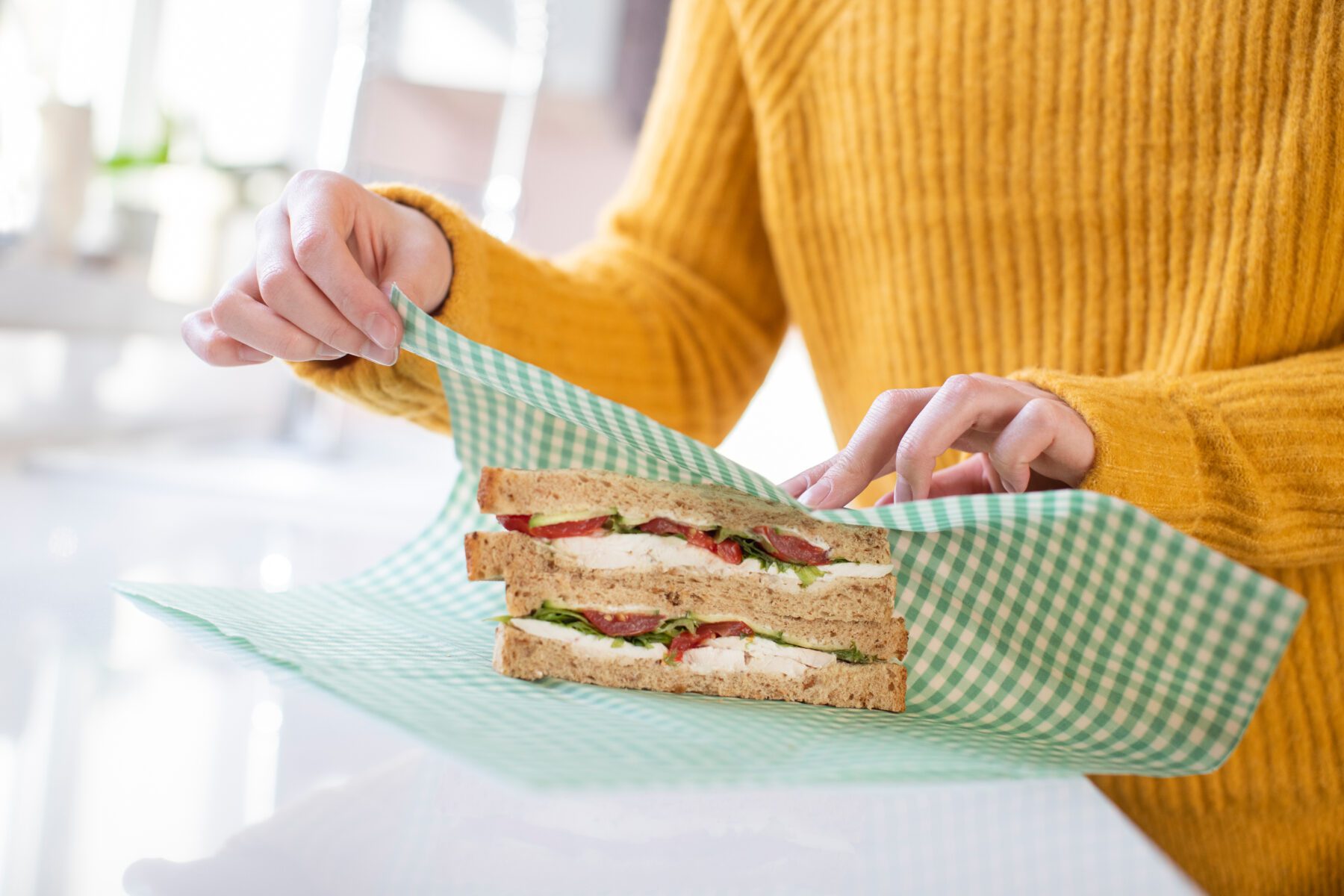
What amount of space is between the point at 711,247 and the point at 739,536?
0.63 metres

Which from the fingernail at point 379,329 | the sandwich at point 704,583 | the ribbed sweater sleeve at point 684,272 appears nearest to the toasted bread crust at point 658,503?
the sandwich at point 704,583

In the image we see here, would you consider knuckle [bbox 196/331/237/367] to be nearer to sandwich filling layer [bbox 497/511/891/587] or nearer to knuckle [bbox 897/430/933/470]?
sandwich filling layer [bbox 497/511/891/587]

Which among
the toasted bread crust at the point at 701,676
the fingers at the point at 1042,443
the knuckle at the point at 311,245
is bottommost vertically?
the toasted bread crust at the point at 701,676

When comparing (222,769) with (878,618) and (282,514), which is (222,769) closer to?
(878,618)

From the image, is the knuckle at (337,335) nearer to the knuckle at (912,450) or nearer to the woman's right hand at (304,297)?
the woman's right hand at (304,297)

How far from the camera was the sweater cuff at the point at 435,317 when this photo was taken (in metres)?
0.81

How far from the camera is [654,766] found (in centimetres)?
47

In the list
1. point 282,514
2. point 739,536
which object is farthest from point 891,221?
point 282,514

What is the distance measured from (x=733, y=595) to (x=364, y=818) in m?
0.26

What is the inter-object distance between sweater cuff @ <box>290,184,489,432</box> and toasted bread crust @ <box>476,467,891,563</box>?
19 centimetres

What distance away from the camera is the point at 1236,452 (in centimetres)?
69

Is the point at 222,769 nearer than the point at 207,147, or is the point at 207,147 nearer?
the point at 222,769

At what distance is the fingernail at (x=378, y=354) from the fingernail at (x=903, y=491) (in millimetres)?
325

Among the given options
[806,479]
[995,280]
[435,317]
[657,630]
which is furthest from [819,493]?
[995,280]
